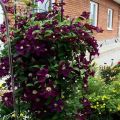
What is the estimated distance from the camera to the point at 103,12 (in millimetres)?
25531

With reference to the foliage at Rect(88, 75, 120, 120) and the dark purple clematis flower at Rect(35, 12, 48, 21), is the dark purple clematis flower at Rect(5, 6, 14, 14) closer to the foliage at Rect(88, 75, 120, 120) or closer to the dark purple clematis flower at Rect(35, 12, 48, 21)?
the dark purple clematis flower at Rect(35, 12, 48, 21)

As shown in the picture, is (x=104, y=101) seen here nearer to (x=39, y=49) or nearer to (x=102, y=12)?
(x=39, y=49)

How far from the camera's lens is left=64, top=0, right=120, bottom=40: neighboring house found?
65.9 feet

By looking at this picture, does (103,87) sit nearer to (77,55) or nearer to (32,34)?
(77,55)

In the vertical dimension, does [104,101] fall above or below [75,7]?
below

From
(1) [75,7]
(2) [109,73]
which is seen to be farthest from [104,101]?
(1) [75,7]

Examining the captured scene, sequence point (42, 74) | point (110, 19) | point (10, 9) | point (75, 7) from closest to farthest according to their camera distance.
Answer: point (42, 74) < point (10, 9) < point (75, 7) < point (110, 19)

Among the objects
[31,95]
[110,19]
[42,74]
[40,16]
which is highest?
[110,19]

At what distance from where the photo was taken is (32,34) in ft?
13.7

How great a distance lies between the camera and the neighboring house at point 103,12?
20.1m

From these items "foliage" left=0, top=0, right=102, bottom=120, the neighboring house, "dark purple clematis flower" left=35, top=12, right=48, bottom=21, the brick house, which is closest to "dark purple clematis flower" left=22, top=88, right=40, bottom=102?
"foliage" left=0, top=0, right=102, bottom=120

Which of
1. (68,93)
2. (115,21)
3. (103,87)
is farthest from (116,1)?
(68,93)

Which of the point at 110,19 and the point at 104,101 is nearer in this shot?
the point at 104,101

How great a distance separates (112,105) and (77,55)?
1.51 m
